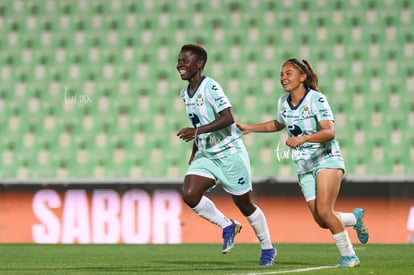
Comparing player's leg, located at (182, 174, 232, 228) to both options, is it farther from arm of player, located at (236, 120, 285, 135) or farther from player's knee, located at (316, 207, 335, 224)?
player's knee, located at (316, 207, 335, 224)

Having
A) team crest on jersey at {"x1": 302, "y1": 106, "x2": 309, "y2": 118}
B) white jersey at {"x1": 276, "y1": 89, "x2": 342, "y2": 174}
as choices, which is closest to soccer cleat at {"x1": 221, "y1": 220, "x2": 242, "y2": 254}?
white jersey at {"x1": 276, "y1": 89, "x2": 342, "y2": 174}

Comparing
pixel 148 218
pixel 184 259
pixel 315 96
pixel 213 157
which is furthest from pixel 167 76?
pixel 315 96

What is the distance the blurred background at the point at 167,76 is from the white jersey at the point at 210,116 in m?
5.44

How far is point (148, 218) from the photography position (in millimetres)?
12039

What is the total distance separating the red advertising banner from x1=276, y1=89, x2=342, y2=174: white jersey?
519 cm

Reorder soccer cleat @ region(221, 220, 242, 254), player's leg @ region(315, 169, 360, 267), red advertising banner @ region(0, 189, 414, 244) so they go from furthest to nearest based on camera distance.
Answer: red advertising banner @ region(0, 189, 414, 244) → soccer cleat @ region(221, 220, 242, 254) → player's leg @ region(315, 169, 360, 267)

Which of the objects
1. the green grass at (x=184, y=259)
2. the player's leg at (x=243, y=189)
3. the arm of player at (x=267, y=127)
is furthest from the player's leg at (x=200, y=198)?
the arm of player at (x=267, y=127)

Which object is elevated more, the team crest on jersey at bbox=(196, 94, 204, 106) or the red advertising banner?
the team crest on jersey at bbox=(196, 94, 204, 106)

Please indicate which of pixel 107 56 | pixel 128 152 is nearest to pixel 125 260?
pixel 128 152

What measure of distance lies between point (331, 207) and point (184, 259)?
236cm

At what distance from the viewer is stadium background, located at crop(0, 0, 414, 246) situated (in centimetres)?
1293

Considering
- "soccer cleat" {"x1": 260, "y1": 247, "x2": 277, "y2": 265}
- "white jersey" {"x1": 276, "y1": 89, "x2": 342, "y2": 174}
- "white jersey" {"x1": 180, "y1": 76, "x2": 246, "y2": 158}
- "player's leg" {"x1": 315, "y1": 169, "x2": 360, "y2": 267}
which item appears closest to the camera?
"player's leg" {"x1": 315, "y1": 169, "x2": 360, "y2": 267}

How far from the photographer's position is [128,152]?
42.7 ft

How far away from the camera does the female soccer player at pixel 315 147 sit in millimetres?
6500
